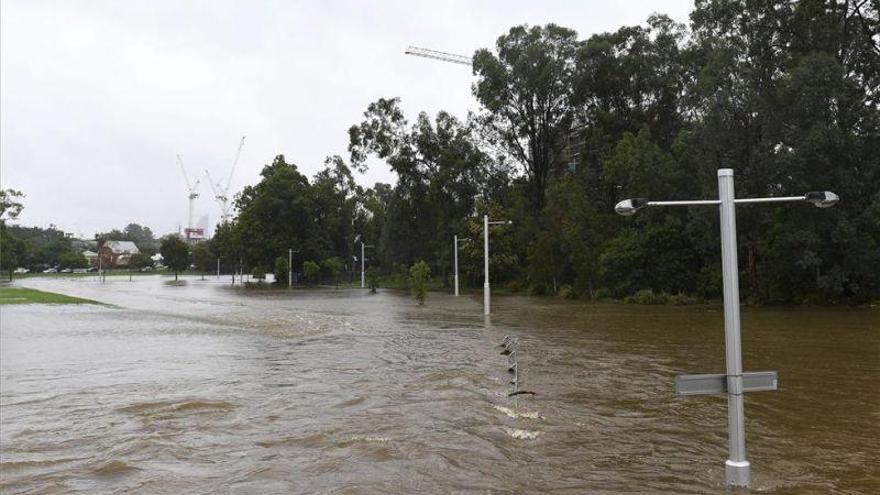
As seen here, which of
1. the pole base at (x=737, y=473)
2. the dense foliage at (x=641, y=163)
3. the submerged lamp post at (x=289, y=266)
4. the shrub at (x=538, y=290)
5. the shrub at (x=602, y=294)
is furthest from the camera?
the submerged lamp post at (x=289, y=266)

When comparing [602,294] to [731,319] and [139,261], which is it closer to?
[731,319]

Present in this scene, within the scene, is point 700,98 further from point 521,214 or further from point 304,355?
point 304,355

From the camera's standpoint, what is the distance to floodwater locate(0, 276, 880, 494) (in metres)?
6.25

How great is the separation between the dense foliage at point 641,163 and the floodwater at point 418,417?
52.9 ft

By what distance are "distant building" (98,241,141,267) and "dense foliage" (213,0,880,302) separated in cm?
7385

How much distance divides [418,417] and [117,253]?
16482 cm

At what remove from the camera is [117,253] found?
154m

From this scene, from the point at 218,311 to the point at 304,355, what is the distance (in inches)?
692

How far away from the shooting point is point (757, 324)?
75.5 ft

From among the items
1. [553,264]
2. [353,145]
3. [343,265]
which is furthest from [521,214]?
[343,265]

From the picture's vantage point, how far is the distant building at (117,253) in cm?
13935

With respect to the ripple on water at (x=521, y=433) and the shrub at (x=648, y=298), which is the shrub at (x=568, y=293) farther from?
the ripple on water at (x=521, y=433)

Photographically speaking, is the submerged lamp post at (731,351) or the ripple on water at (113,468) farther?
the ripple on water at (113,468)

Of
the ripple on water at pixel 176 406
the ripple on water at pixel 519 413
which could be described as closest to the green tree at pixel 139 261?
the ripple on water at pixel 176 406
